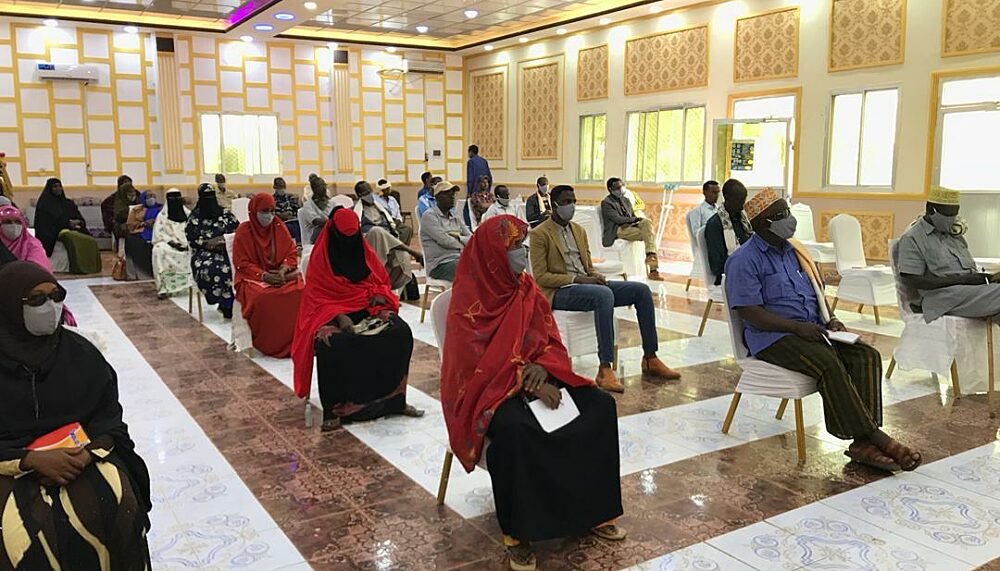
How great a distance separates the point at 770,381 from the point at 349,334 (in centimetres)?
211

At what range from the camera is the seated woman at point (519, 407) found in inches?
102

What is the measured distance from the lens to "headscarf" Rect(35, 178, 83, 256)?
10.2 meters

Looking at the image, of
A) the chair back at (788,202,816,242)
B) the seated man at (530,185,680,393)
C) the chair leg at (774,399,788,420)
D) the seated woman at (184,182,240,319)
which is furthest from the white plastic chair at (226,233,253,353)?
the chair back at (788,202,816,242)

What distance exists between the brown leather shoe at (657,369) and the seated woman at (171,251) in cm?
521

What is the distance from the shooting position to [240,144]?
13.9m

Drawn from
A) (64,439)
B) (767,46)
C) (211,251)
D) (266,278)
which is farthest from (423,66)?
(64,439)

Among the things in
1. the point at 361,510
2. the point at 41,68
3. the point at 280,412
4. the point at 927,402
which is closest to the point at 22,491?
the point at 361,510

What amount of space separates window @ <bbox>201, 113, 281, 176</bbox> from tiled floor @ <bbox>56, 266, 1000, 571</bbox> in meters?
9.57

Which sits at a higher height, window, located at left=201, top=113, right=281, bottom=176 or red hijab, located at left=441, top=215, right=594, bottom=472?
window, located at left=201, top=113, right=281, bottom=176

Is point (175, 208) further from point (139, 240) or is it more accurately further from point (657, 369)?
point (657, 369)

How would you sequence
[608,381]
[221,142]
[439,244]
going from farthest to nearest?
[221,142], [439,244], [608,381]

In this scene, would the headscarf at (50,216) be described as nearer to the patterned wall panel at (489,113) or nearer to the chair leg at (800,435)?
the patterned wall panel at (489,113)

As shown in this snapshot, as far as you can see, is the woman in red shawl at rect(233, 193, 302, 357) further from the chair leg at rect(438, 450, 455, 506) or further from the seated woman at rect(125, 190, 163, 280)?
the seated woman at rect(125, 190, 163, 280)

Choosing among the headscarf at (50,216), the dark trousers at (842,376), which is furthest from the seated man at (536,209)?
the headscarf at (50,216)
